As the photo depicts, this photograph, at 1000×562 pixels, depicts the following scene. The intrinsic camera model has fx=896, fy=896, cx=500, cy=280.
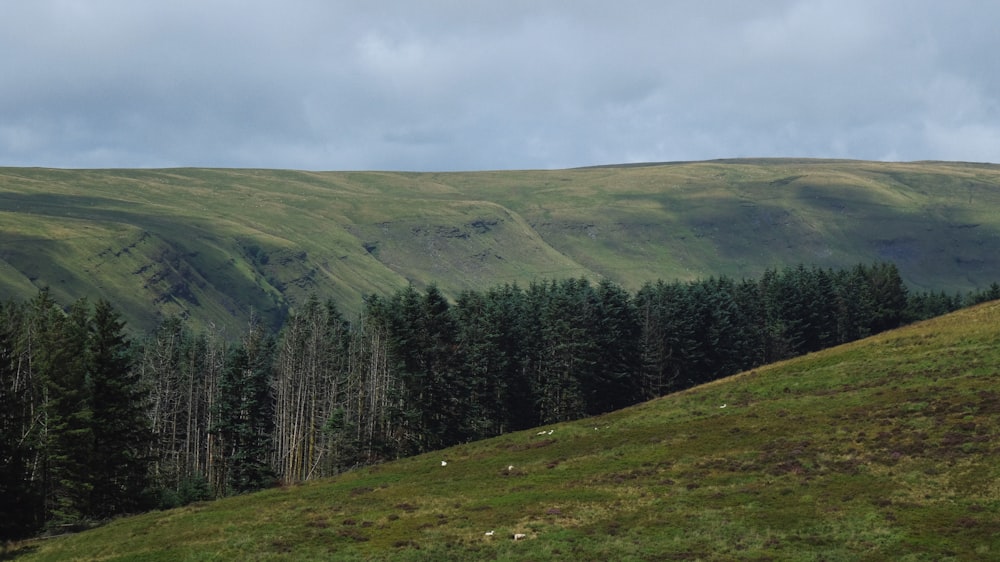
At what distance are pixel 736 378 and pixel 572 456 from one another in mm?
28848

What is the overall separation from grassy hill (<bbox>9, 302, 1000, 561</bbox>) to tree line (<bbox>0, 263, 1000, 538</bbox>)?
30.3 ft

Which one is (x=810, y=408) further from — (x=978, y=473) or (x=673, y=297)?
(x=673, y=297)

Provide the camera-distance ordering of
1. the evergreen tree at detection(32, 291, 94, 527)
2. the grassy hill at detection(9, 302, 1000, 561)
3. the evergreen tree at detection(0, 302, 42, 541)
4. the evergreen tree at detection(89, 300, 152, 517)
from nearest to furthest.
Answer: the grassy hill at detection(9, 302, 1000, 561) → the evergreen tree at detection(0, 302, 42, 541) → the evergreen tree at detection(32, 291, 94, 527) → the evergreen tree at detection(89, 300, 152, 517)

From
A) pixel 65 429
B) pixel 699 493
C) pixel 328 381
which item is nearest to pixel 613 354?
pixel 328 381

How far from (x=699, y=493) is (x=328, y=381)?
73.4 metres

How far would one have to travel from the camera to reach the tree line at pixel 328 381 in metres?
67.4

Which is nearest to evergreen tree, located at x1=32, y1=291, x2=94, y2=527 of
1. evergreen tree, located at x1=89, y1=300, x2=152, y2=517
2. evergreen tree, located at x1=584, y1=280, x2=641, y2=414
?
evergreen tree, located at x1=89, y1=300, x2=152, y2=517

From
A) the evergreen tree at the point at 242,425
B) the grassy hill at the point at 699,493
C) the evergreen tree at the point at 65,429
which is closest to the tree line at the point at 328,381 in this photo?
the evergreen tree at the point at 65,429

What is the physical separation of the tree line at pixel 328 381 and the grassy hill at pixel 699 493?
9232 mm

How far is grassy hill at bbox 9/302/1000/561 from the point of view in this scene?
42.0m

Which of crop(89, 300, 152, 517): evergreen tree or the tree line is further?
crop(89, 300, 152, 517): evergreen tree

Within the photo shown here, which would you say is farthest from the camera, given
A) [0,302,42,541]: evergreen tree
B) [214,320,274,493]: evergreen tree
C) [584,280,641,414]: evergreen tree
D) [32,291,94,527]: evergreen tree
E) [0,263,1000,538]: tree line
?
[584,280,641,414]: evergreen tree

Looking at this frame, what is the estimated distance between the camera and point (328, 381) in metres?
116

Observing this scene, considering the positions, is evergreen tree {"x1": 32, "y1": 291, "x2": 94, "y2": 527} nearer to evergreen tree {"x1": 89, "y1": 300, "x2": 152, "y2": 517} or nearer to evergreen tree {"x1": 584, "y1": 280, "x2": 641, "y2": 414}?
evergreen tree {"x1": 89, "y1": 300, "x2": 152, "y2": 517}
